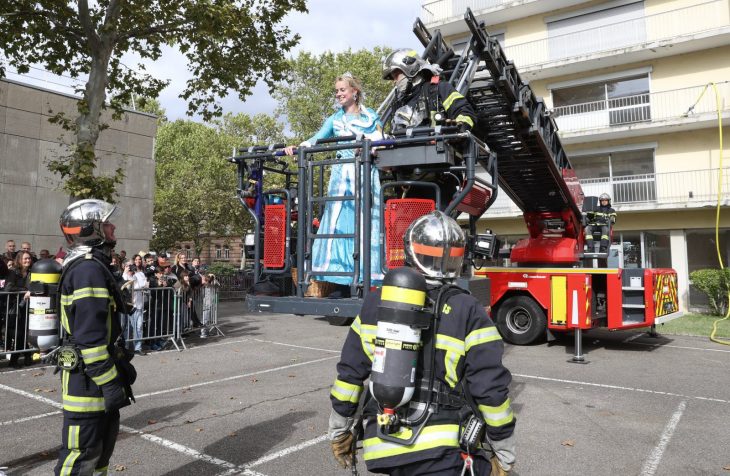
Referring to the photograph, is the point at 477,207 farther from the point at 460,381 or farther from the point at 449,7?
the point at 449,7

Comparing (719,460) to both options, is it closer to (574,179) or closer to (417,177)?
(417,177)

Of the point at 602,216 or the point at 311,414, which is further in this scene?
the point at 602,216

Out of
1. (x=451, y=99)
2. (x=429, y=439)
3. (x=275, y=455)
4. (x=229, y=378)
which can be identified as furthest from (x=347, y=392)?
(x=229, y=378)

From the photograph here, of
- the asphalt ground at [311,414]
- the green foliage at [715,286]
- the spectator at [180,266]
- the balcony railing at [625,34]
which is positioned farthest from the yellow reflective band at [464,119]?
the balcony railing at [625,34]

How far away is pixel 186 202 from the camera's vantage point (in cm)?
3173

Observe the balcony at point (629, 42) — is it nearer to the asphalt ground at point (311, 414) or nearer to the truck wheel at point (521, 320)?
→ the asphalt ground at point (311, 414)

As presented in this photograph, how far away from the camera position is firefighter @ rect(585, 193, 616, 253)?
9.98 m

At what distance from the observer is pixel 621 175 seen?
18.9 meters

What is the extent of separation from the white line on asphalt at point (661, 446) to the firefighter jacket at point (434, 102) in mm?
3028

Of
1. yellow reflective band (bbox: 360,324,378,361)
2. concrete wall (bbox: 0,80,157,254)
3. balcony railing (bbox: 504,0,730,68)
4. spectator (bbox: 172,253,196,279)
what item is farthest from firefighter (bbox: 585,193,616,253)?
concrete wall (bbox: 0,80,157,254)

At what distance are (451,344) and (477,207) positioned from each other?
94.5 inches

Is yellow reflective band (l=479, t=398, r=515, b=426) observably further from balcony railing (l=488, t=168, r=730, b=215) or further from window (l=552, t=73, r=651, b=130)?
window (l=552, t=73, r=651, b=130)

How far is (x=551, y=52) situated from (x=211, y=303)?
16.3 m

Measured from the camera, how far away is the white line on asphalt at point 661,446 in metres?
4.00
